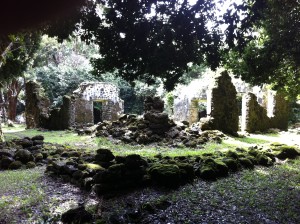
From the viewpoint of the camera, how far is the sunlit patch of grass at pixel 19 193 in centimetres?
474

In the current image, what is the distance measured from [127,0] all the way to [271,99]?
16538 millimetres

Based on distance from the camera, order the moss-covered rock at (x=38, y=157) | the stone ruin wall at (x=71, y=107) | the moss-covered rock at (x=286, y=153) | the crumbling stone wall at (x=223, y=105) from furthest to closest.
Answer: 1. the stone ruin wall at (x=71, y=107)
2. the crumbling stone wall at (x=223, y=105)
3. the moss-covered rock at (x=286, y=153)
4. the moss-covered rock at (x=38, y=157)

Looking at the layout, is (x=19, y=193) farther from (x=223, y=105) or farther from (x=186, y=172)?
(x=223, y=105)

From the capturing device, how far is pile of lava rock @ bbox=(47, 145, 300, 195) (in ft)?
18.6

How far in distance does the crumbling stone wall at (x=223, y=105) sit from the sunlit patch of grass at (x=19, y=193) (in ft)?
32.4

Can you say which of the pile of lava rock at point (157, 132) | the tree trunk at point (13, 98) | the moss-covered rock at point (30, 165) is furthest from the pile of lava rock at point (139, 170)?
the tree trunk at point (13, 98)

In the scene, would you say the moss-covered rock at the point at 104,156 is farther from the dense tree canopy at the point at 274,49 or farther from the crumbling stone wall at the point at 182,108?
the crumbling stone wall at the point at 182,108

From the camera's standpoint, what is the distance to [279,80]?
7504 mm

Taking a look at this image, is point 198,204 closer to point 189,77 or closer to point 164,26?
point 164,26

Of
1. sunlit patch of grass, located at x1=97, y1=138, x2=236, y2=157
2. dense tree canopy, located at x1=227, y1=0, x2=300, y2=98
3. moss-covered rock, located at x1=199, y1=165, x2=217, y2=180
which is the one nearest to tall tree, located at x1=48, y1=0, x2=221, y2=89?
dense tree canopy, located at x1=227, y1=0, x2=300, y2=98

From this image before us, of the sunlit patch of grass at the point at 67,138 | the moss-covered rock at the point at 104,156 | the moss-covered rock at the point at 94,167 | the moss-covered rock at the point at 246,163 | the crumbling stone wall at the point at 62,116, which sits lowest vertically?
the sunlit patch of grass at the point at 67,138

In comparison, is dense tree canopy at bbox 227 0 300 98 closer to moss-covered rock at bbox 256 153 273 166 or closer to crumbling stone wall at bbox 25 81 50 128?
moss-covered rock at bbox 256 153 273 166

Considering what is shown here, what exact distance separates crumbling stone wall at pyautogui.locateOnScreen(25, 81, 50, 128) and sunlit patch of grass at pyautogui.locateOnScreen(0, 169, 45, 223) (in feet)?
45.0

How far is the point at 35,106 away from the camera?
68.3ft
